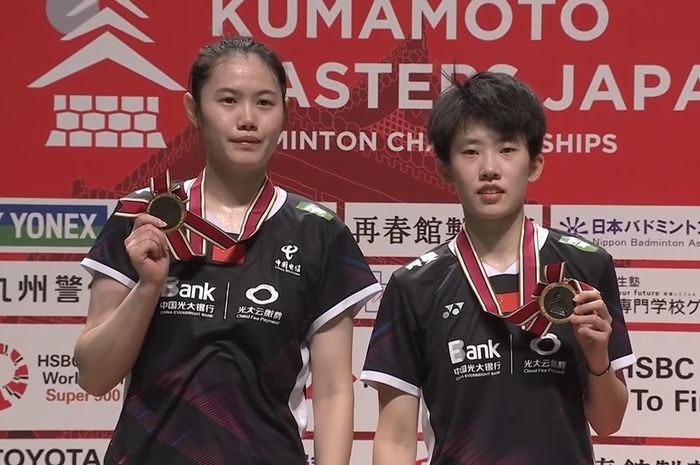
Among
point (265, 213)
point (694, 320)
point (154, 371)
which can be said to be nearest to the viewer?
point (154, 371)

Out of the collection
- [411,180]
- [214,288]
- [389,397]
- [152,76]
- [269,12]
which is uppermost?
[269,12]

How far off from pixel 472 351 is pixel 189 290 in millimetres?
517

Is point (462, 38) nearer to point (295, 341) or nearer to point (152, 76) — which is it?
point (152, 76)

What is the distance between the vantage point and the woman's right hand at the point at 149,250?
1.75 meters

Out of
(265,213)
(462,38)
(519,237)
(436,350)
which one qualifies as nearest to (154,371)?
(265,213)

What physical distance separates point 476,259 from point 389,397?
0.30 m

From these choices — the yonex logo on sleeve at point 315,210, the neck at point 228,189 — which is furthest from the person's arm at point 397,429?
the neck at point 228,189

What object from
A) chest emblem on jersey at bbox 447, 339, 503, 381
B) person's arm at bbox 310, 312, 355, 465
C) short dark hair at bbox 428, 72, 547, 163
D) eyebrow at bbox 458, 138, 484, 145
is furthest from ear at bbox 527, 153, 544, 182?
person's arm at bbox 310, 312, 355, 465

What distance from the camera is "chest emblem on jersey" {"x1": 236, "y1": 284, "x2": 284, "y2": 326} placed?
5.99 ft

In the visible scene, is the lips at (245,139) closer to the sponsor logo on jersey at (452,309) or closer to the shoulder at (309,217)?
the shoulder at (309,217)

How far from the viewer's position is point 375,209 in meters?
3.26

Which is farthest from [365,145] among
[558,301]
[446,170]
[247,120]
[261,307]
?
[558,301]

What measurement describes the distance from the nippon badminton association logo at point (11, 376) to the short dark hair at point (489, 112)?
185 cm

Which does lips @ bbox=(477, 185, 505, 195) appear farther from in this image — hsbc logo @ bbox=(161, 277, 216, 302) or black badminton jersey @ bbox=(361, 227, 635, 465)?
hsbc logo @ bbox=(161, 277, 216, 302)
